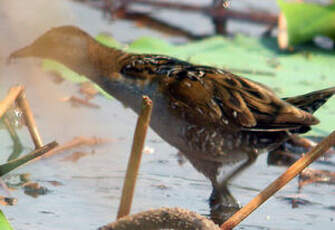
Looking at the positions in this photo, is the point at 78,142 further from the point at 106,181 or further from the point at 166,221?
the point at 166,221

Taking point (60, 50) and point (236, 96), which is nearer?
point (236, 96)

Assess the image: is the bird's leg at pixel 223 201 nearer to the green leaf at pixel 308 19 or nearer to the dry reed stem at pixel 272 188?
the dry reed stem at pixel 272 188

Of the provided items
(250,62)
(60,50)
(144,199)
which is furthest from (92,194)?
(250,62)

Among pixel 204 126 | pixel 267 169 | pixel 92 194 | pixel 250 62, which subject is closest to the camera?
pixel 92 194

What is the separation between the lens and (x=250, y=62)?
655 centimetres

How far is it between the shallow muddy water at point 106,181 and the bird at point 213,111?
0.17 m

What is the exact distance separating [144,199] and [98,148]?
0.93 meters

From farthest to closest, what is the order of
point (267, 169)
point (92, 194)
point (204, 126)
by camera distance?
point (267, 169)
point (204, 126)
point (92, 194)

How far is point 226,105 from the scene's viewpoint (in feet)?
14.3

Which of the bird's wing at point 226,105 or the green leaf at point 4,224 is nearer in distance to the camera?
the green leaf at point 4,224

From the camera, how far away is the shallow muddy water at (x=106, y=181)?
360cm

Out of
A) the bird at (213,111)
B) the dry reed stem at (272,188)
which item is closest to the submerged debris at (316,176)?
the bird at (213,111)

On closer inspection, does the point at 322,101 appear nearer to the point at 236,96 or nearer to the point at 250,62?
the point at 236,96

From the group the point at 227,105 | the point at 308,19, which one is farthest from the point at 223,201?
the point at 308,19
